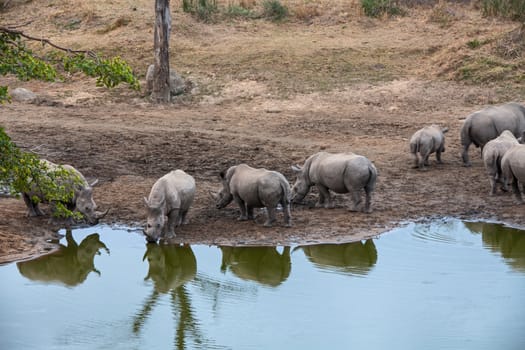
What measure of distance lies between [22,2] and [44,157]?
1643 centimetres

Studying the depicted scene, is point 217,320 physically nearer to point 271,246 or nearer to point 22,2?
point 271,246

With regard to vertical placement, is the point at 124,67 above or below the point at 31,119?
above

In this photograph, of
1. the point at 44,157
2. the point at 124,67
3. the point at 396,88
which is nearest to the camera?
the point at 124,67

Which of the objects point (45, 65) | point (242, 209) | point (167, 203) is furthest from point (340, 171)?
point (45, 65)

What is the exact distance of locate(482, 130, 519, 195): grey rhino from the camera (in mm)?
15891

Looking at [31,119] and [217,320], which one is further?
[31,119]

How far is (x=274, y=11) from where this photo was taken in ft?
94.1

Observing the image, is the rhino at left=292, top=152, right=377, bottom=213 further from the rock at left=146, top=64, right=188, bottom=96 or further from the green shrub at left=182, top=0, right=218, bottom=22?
the green shrub at left=182, top=0, right=218, bottom=22

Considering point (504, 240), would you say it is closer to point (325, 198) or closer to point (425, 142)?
point (325, 198)

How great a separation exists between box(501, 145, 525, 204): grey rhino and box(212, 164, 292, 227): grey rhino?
346 cm

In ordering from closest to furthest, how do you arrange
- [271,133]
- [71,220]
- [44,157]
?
1. [71,220]
2. [44,157]
3. [271,133]

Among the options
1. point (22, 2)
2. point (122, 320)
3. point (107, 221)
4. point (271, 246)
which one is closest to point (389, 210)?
point (271, 246)

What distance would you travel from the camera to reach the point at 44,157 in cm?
1862

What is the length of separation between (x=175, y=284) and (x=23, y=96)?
12076 mm
